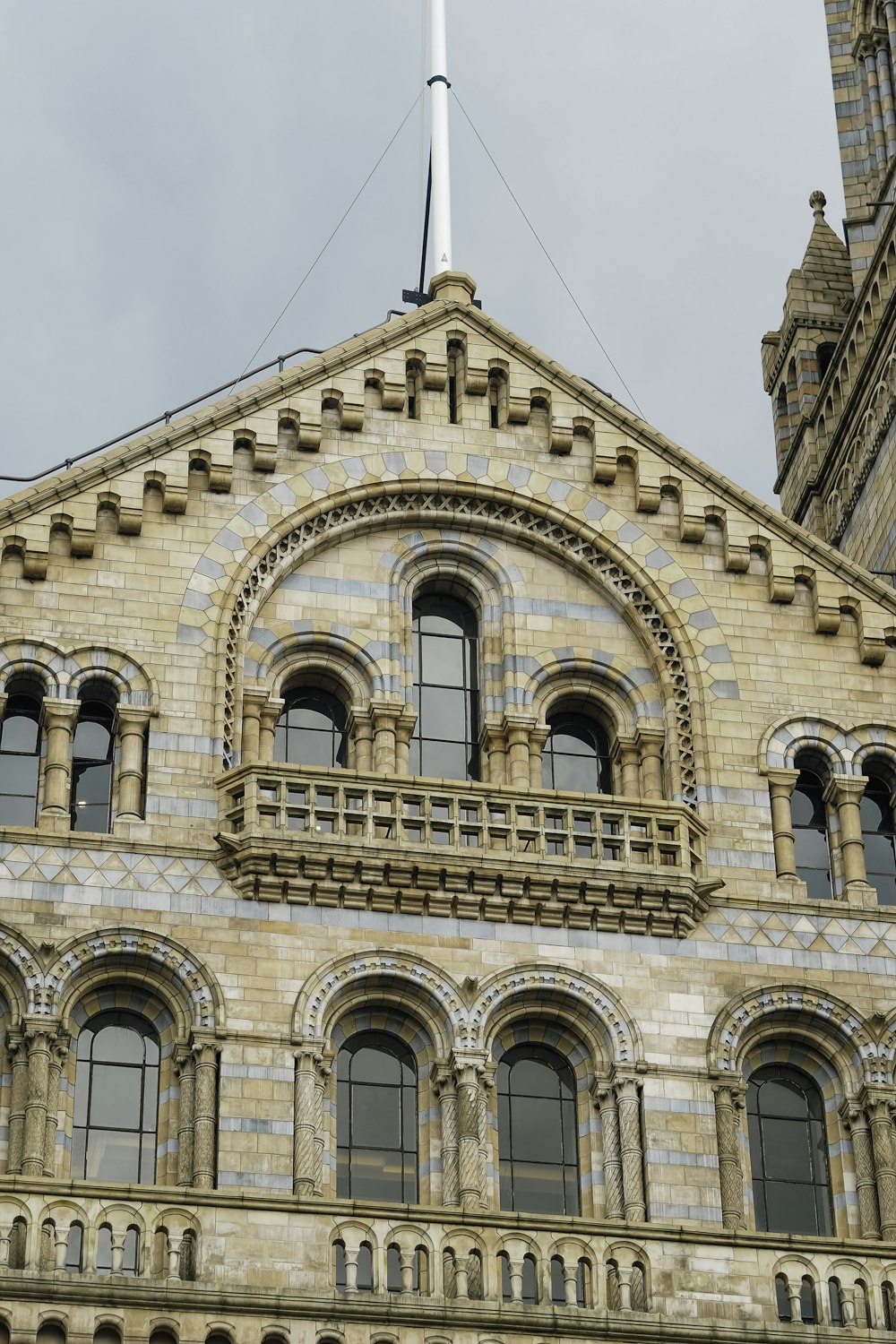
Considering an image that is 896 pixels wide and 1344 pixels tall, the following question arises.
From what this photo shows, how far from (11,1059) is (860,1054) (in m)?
10.1

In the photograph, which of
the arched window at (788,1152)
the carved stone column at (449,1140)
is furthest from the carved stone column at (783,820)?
the carved stone column at (449,1140)

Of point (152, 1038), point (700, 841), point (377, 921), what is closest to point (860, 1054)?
point (700, 841)

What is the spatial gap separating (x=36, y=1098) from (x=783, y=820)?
33.4 feet

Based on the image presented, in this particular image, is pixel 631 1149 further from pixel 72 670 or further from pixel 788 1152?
pixel 72 670

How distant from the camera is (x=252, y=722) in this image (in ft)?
130

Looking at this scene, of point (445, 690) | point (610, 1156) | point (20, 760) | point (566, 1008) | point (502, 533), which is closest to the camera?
point (610, 1156)

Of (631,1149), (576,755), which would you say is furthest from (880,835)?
(631,1149)

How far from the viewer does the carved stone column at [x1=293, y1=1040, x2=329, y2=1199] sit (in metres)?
35.8

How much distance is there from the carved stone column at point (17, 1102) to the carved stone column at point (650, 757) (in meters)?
8.73

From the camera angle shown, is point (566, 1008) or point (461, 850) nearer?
point (566, 1008)

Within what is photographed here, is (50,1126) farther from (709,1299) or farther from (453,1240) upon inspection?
(709,1299)

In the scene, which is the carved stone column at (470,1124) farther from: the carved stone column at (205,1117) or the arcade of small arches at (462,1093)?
the carved stone column at (205,1117)

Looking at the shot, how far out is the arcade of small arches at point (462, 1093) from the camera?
36.4 metres

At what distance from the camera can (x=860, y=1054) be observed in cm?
3838
